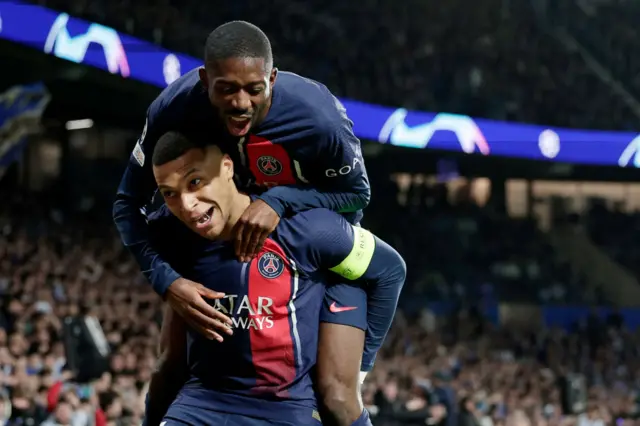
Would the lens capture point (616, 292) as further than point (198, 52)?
Yes

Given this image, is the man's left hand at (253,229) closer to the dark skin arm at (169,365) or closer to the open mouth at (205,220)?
the open mouth at (205,220)

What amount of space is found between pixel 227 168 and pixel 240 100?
0.87ft

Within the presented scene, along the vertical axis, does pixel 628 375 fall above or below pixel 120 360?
A: below

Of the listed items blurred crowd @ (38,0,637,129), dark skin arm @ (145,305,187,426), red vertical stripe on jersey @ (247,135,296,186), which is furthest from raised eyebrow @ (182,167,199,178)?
blurred crowd @ (38,0,637,129)

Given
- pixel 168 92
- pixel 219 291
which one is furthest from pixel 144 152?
pixel 219 291

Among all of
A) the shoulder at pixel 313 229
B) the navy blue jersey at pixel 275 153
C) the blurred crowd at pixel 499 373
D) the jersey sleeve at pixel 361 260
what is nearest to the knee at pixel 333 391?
the jersey sleeve at pixel 361 260

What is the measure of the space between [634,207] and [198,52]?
12876 millimetres

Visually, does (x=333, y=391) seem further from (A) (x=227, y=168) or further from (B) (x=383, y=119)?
(B) (x=383, y=119)

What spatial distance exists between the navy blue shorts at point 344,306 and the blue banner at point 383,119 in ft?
26.1

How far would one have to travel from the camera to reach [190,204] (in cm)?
349

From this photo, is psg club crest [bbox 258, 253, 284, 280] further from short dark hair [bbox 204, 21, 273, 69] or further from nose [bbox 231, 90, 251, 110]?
short dark hair [bbox 204, 21, 273, 69]

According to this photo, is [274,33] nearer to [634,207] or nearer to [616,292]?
[616,292]

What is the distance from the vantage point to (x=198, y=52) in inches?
590

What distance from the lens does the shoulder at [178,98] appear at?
366 centimetres
